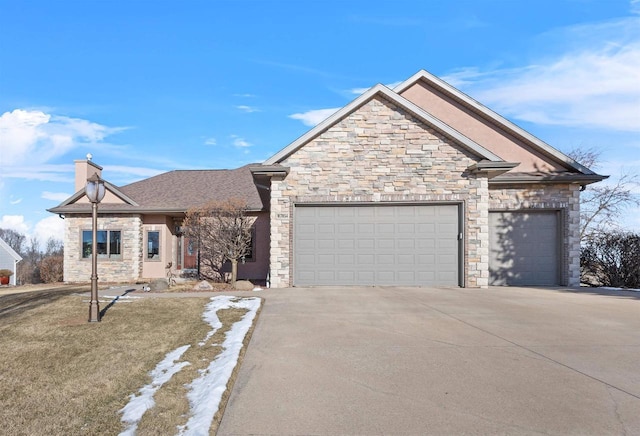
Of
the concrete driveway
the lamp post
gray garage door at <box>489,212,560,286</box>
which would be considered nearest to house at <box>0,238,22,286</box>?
the lamp post

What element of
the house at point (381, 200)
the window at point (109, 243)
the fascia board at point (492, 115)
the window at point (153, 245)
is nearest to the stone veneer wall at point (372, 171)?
the house at point (381, 200)

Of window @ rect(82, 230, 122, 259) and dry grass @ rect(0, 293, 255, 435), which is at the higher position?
window @ rect(82, 230, 122, 259)

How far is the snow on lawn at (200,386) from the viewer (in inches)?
146

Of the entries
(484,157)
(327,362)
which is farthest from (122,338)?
(484,157)

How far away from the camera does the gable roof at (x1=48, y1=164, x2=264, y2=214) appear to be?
17531 millimetres

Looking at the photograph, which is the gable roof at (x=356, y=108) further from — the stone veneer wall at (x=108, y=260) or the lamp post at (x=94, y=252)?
the stone veneer wall at (x=108, y=260)

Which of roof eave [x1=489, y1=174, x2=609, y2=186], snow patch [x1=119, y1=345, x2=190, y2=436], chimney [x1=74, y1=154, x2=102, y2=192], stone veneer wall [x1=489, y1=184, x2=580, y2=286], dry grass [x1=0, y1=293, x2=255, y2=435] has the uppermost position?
chimney [x1=74, y1=154, x2=102, y2=192]

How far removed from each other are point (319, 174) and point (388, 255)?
3.41 meters

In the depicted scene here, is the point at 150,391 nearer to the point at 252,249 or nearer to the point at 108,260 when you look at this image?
the point at 252,249

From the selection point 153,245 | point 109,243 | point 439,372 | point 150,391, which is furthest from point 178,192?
point 439,372

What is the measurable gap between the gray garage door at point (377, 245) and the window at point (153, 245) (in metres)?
8.98

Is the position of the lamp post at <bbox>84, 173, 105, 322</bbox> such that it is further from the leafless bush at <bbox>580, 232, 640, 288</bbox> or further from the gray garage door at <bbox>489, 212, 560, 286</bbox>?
the leafless bush at <bbox>580, 232, 640, 288</bbox>

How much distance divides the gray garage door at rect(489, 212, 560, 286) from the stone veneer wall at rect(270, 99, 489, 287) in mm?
2009

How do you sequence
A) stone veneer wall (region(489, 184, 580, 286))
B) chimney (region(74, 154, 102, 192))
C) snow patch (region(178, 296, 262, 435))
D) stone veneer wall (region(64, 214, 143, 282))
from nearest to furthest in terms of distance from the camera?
snow patch (region(178, 296, 262, 435)) → stone veneer wall (region(489, 184, 580, 286)) → stone veneer wall (region(64, 214, 143, 282)) → chimney (region(74, 154, 102, 192))
